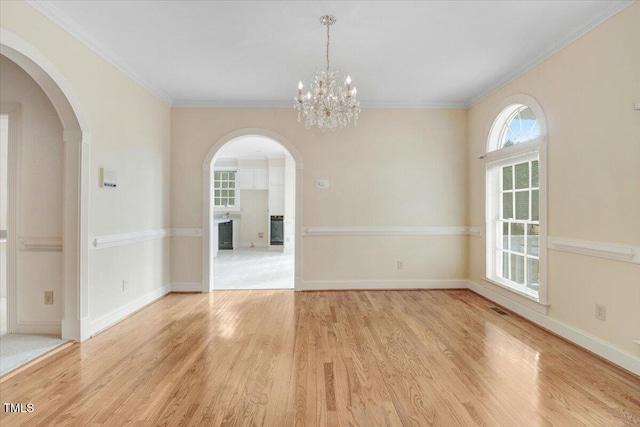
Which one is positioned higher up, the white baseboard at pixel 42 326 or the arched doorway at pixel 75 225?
the arched doorway at pixel 75 225

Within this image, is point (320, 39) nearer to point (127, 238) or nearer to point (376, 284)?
point (127, 238)

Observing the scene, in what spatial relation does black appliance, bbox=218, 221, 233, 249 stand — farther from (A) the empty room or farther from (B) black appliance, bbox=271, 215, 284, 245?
(A) the empty room

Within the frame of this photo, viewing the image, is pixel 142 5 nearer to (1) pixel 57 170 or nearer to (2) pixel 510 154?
(1) pixel 57 170

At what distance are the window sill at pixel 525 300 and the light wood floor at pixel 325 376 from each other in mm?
211

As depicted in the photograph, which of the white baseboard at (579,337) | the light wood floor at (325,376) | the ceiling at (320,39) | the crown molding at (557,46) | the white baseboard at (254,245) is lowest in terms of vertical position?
the light wood floor at (325,376)

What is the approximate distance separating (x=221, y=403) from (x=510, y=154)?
396 cm

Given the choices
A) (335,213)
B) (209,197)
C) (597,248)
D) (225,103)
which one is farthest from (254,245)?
(597,248)

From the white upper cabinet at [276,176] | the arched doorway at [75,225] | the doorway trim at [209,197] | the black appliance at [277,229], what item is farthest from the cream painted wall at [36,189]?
the black appliance at [277,229]

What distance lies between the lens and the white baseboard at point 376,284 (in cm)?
485

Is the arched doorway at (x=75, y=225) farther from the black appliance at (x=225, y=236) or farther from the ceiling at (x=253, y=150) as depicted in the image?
the black appliance at (x=225, y=236)

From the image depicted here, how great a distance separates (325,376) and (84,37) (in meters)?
3.66

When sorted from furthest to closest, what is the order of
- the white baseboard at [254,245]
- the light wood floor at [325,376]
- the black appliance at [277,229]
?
the white baseboard at [254,245]
the black appliance at [277,229]
the light wood floor at [325,376]

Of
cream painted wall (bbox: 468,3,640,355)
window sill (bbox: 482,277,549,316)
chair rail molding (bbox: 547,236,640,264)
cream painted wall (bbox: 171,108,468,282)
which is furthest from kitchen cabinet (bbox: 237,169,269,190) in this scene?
chair rail molding (bbox: 547,236,640,264)

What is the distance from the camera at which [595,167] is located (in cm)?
276
